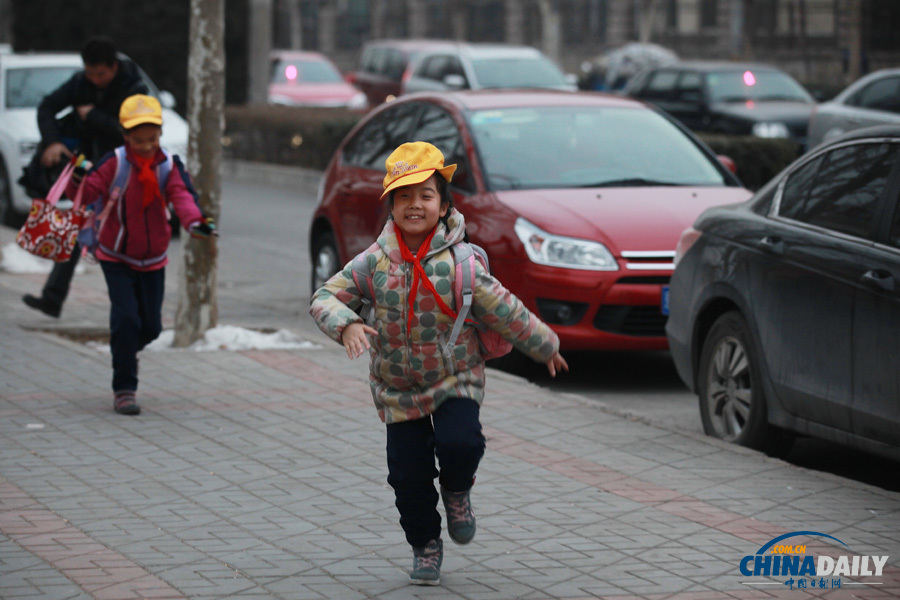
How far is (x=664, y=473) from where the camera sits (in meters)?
6.07

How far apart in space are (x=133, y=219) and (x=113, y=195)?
15cm

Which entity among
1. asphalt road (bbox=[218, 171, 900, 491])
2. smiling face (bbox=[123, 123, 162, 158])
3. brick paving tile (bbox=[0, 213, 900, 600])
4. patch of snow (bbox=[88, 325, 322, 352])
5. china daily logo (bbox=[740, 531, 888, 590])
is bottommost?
asphalt road (bbox=[218, 171, 900, 491])

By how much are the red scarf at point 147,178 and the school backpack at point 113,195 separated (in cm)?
3

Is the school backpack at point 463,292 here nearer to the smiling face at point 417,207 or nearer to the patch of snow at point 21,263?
the smiling face at point 417,207

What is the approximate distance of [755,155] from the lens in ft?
51.2

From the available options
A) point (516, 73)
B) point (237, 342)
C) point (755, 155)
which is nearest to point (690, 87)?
point (516, 73)

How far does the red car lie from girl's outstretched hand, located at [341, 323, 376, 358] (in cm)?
386

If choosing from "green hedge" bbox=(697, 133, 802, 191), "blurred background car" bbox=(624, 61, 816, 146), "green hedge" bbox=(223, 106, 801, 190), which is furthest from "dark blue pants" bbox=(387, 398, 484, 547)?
"blurred background car" bbox=(624, 61, 816, 146)

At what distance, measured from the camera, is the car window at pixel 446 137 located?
9.01m

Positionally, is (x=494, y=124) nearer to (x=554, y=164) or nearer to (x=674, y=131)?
(x=554, y=164)

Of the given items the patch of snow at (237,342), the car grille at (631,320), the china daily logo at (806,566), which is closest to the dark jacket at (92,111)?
the patch of snow at (237,342)

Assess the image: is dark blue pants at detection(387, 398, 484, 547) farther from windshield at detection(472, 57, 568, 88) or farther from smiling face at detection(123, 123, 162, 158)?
windshield at detection(472, 57, 568, 88)

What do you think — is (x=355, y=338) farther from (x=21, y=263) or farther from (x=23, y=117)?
(x=23, y=117)

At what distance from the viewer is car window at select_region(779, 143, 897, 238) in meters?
6.00
